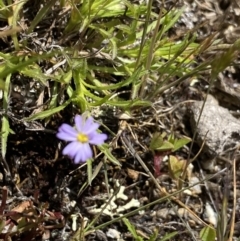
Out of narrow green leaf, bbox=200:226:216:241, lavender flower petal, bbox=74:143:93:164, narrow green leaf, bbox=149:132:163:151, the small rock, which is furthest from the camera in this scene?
the small rock

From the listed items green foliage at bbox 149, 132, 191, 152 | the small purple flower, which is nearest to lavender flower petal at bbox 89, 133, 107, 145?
the small purple flower

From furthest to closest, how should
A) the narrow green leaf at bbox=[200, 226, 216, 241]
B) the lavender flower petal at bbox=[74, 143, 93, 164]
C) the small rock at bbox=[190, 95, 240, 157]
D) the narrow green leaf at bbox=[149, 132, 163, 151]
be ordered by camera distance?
the small rock at bbox=[190, 95, 240, 157]
the narrow green leaf at bbox=[149, 132, 163, 151]
the narrow green leaf at bbox=[200, 226, 216, 241]
the lavender flower petal at bbox=[74, 143, 93, 164]

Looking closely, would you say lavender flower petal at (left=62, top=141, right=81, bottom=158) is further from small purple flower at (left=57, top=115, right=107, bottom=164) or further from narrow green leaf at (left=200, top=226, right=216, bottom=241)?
narrow green leaf at (left=200, top=226, right=216, bottom=241)

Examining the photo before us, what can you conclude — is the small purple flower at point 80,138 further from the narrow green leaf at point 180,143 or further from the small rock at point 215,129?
the small rock at point 215,129

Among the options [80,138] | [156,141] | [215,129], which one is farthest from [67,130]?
[215,129]

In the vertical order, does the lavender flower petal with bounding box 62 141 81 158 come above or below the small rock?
above

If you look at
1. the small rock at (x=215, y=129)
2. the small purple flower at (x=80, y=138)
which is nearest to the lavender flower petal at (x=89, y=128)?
the small purple flower at (x=80, y=138)

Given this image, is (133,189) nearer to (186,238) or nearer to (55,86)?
(186,238)

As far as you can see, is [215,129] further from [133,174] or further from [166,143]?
[133,174]
